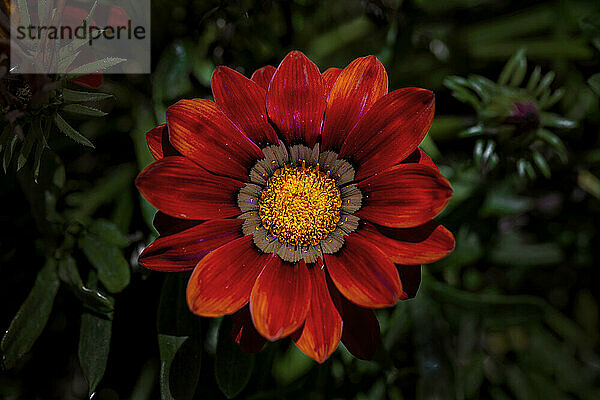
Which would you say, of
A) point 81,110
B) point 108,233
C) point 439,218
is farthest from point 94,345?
point 439,218

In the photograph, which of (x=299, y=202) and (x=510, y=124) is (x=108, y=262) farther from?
(x=510, y=124)

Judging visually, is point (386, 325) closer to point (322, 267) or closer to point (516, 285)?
point (322, 267)

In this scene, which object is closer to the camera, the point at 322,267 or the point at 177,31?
the point at 322,267

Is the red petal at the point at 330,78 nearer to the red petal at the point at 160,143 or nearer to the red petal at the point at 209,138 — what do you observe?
the red petal at the point at 209,138

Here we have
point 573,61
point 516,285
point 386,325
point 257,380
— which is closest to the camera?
point 257,380

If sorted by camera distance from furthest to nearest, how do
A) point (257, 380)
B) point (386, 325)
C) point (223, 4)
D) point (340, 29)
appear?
point (340, 29) < point (386, 325) < point (257, 380) < point (223, 4)

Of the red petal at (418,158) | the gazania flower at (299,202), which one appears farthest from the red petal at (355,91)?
the red petal at (418,158)

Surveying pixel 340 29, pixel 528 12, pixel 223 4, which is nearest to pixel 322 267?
pixel 223 4
